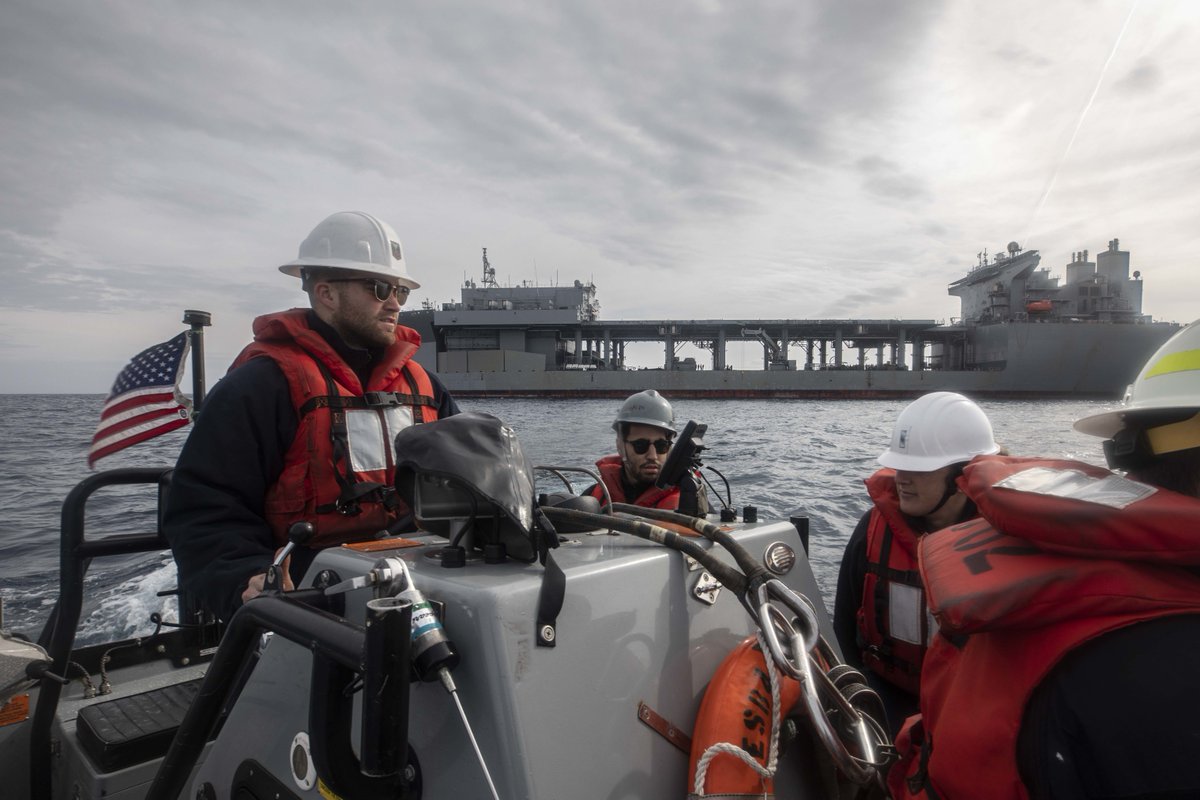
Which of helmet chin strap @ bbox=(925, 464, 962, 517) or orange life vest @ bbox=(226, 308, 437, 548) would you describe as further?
helmet chin strap @ bbox=(925, 464, 962, 517)

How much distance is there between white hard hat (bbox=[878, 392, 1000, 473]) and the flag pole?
3.79 metres

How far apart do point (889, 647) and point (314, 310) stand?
2.70m

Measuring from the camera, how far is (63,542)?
2393 mm

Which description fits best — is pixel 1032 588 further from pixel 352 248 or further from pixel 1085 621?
pixel 352 248

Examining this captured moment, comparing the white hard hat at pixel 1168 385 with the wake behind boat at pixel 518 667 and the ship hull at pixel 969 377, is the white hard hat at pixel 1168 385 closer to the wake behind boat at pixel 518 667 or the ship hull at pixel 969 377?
the wake behind boat at pixel 518 667

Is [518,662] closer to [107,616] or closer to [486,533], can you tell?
[486,533]

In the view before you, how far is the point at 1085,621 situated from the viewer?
0.91 metres

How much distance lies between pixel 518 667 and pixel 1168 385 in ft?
3.84

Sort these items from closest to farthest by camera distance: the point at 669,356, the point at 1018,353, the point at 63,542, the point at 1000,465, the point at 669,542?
the point at 1000,465
the point at 669,542
the point at 63,542
the point at 1018,353
the point at 669,356

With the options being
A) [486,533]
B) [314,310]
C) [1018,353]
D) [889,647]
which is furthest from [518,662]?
[1018,353]

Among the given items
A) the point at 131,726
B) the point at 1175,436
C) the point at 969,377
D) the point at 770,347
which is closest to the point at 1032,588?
the point at 1175,436

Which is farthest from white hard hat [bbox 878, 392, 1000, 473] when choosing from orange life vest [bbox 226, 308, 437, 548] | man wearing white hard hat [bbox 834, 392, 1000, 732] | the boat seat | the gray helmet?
the boat seat

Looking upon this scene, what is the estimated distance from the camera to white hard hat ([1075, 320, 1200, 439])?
1.10 m

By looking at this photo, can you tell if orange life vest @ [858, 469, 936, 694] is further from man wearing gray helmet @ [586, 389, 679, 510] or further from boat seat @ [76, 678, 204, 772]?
boat seat @ [76, 678, 204, 772]
